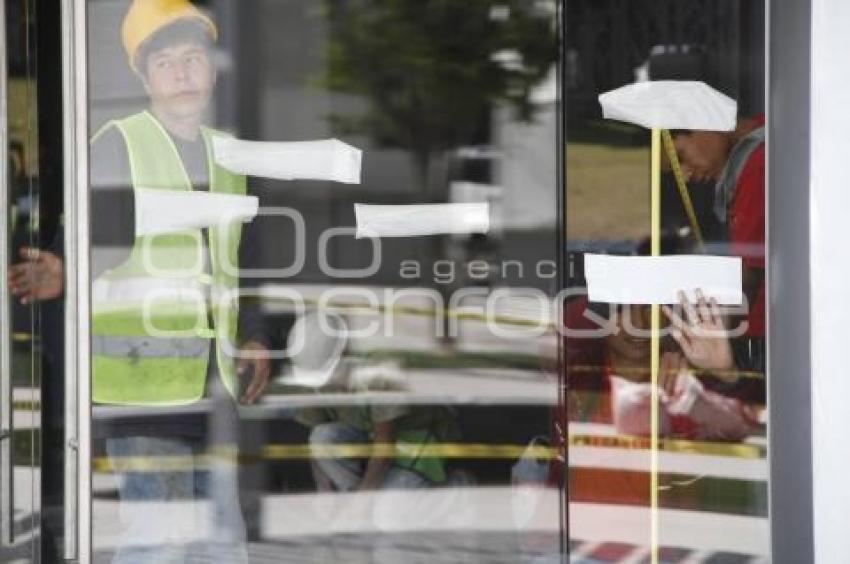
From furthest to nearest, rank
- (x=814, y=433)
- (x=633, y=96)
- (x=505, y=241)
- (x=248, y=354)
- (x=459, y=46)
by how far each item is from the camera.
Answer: (x=459, y=46) → (x=505, y=241) → (x=248, y=354) → (x=633, y=96) → (x=814, y=433)

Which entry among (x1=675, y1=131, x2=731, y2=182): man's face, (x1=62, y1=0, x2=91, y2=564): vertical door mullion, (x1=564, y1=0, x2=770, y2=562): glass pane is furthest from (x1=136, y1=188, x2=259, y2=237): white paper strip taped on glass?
(x1=675, y1=131, x2=731, y2=182): man's face

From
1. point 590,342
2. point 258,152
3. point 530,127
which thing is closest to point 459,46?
point 530,127

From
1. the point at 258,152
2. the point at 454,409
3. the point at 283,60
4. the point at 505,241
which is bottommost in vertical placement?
the point at 454,409

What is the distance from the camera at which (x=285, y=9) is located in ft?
10.7

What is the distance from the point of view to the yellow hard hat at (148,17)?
9.00ft

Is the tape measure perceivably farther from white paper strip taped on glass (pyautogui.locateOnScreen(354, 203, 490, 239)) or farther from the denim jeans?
the denim jeans

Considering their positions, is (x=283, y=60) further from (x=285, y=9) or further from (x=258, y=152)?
(x=258, y=152)

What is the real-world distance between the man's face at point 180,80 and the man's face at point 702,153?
1180 mm

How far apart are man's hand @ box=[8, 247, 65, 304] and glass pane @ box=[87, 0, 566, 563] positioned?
18cm

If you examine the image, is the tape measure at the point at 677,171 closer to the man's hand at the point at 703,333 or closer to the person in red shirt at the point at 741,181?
the person in red shirt at the point at 741,181

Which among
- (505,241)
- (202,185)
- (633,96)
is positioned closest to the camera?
(633,96)

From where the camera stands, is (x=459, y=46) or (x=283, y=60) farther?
(x=459, y=46)

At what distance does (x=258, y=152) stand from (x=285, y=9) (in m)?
0.61

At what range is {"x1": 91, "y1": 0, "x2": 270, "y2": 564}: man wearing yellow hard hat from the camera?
274cm
